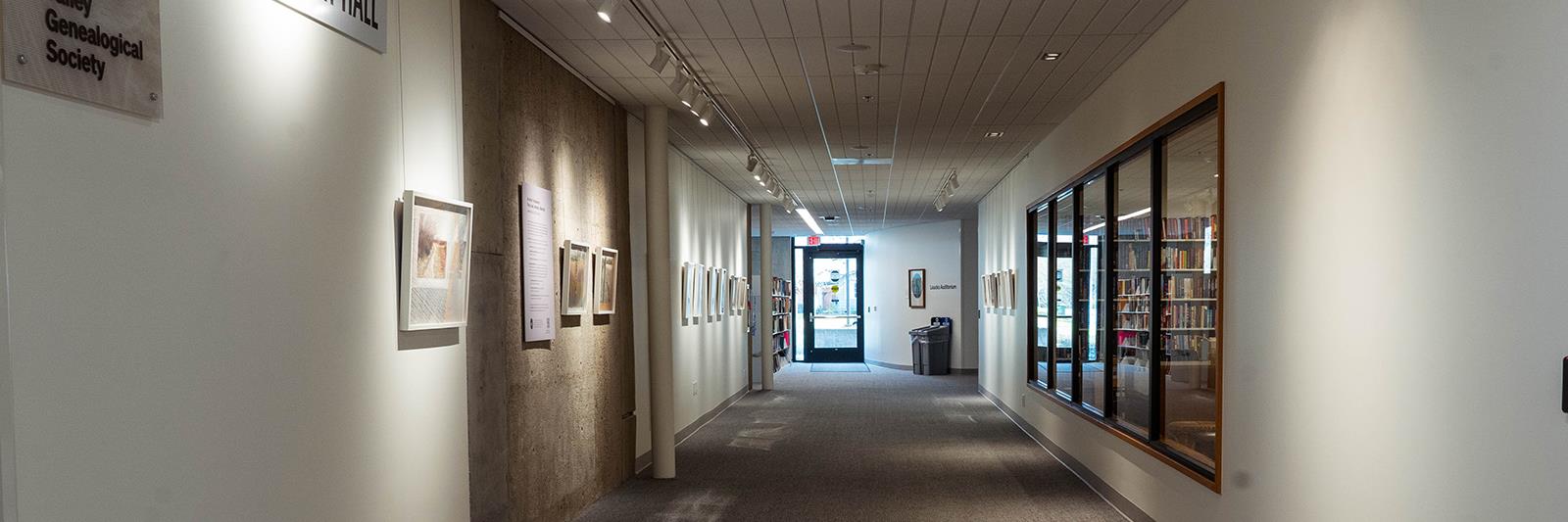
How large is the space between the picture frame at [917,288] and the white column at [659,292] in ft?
55.9

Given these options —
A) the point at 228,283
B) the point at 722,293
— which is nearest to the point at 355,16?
the point at 228,283

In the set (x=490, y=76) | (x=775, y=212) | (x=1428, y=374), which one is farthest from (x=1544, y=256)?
(x=775, y=212)

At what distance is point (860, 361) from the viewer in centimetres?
2942

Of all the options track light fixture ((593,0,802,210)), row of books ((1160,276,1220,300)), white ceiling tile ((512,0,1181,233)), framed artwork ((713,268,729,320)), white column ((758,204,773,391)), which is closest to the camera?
track light fixture ((593,0,802,210))

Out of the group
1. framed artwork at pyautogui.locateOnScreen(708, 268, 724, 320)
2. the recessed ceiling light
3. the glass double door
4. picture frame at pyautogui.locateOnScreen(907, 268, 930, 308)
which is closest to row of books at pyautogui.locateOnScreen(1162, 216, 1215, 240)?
the recessed ceiling light

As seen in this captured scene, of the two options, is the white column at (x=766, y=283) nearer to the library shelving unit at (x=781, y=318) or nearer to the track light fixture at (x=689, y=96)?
the library shelving unit at (x=781, y=318)

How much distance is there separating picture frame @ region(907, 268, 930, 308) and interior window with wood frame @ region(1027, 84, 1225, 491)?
15564mm

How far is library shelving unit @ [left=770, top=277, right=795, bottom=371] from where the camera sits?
26.0 m

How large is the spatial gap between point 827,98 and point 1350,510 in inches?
222

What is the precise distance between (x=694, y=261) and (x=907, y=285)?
13.8 meters

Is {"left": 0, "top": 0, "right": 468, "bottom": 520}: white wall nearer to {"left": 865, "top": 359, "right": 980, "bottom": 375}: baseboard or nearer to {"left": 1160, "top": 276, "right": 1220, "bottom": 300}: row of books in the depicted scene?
{"left": 1160, "top": 276, "right": 1220, "bottom": 300}: row of books

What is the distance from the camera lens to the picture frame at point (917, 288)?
86.3ft

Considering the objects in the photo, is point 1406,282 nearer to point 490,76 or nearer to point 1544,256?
point 1544,256

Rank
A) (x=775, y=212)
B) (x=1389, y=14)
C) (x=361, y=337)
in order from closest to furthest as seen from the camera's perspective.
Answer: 1. (x=1389, y=14)
2. (x=361, y=337)
3. (x=775, y=212)
